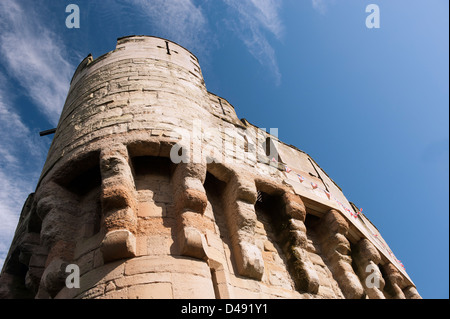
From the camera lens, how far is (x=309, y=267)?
14.0 feet

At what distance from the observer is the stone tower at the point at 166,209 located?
3213 millimetres

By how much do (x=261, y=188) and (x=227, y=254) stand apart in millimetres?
1342

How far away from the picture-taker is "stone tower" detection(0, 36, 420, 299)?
3213 millimetres

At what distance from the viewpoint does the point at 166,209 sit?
3.66 m

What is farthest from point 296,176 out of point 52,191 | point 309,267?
point 52,191
